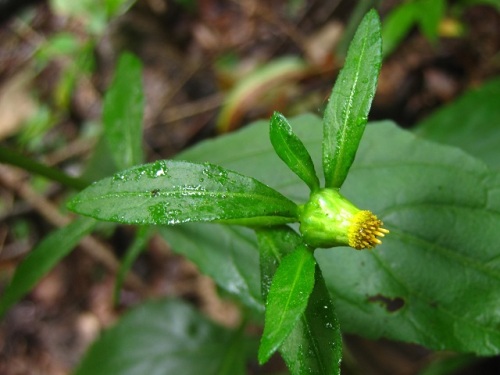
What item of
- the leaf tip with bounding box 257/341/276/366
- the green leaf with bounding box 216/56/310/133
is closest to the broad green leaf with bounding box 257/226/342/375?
the leaf tip with bounding box 257/341/276/366

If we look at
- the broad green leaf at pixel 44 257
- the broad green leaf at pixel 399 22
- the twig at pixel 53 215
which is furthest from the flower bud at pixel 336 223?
the twig at pixel 53 215

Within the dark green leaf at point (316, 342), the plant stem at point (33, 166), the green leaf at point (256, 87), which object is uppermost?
the green leaf at point (256, 87)

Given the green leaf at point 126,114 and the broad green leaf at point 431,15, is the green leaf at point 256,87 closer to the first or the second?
the broad green leaf at point 431,15

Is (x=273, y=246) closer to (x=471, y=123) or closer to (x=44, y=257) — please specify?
(x=44, y=257)

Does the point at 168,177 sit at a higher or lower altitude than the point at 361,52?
lower

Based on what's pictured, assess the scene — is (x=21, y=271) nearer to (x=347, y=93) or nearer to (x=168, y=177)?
(x=168, y=177)

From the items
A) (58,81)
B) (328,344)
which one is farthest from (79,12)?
(328,344)

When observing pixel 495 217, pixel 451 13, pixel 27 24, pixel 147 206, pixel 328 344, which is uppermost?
pixel 27 24
